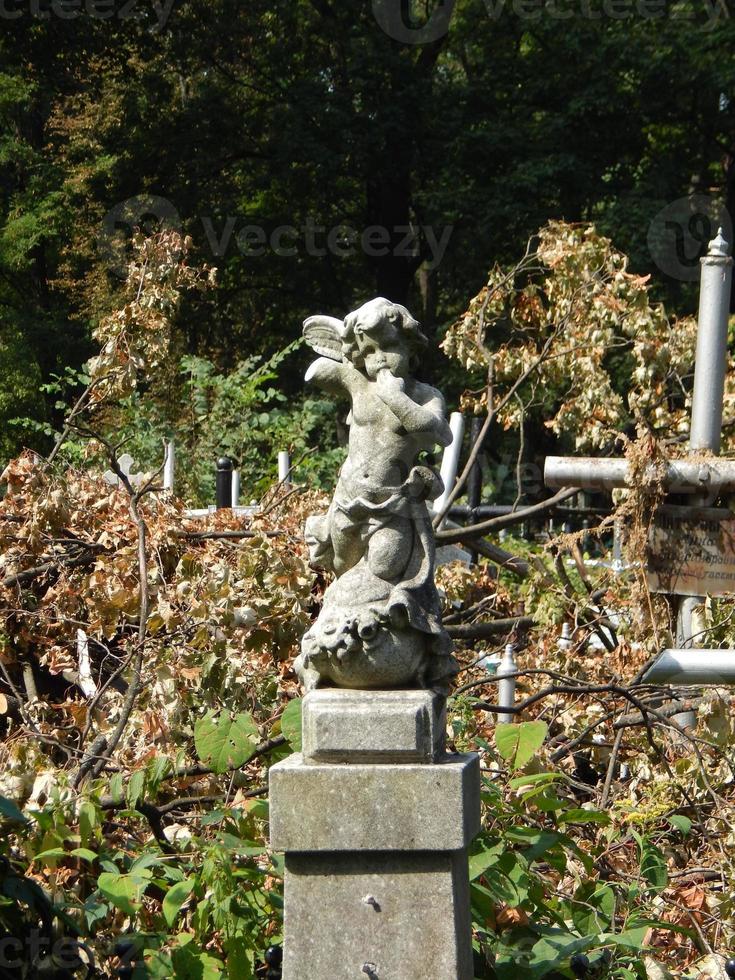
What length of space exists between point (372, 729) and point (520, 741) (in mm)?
903

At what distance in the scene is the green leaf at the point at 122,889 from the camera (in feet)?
11.5

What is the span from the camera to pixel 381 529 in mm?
3506

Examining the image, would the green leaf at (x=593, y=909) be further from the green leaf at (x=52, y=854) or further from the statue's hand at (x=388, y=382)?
the statue's hand at (x=388, y=382)

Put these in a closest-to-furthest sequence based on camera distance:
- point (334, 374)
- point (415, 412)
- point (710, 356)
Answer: point (415, 412) < point (334, 374) < point (710, 356)

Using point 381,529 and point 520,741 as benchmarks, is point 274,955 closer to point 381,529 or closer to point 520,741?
point 520,741

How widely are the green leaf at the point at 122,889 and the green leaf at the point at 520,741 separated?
119cm

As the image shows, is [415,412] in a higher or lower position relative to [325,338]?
lower

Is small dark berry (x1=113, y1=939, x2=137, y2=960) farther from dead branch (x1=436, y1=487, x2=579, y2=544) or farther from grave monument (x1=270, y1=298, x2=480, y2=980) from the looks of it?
dead branch (x1=436, y1=487, x2=579, y2=544)

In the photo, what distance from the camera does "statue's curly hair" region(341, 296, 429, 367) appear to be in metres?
3.58

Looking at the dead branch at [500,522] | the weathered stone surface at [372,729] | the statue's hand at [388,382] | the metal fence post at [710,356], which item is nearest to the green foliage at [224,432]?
the dead branch at [500,522]

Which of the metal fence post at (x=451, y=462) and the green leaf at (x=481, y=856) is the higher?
the metal fence post at (x=451, y=462)

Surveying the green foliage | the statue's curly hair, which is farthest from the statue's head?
the green foliage

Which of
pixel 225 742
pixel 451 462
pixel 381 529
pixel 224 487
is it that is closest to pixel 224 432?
pixel 224 487

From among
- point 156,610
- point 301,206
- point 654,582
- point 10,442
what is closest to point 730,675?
point 654,582
